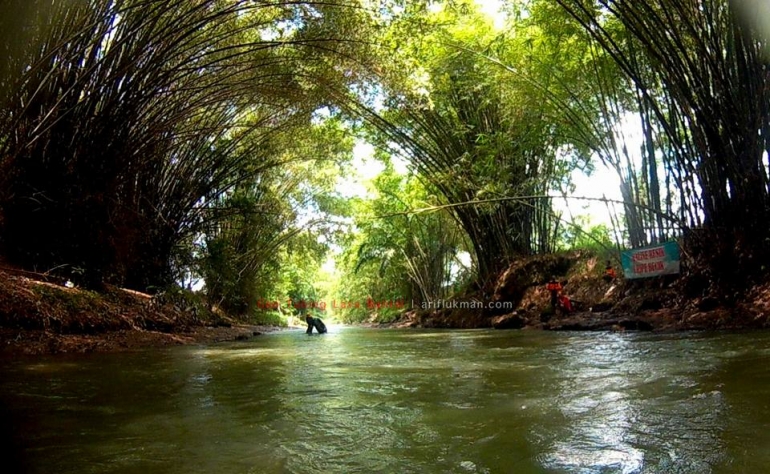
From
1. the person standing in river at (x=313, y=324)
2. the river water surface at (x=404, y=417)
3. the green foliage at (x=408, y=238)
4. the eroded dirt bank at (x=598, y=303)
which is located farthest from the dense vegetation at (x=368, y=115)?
the green foliage at (x=408, y=238)

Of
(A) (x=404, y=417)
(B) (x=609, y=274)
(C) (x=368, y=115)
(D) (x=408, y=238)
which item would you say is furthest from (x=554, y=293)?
(D) (x=408, y=238)

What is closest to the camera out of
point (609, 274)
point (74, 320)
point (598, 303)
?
point (74, 320)

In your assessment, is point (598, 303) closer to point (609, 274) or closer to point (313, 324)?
point (609, 274)

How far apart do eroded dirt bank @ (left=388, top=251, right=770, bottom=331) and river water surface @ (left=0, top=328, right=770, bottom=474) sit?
2.33 metres

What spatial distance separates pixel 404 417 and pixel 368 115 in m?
6.70

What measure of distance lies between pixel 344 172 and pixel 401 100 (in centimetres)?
617

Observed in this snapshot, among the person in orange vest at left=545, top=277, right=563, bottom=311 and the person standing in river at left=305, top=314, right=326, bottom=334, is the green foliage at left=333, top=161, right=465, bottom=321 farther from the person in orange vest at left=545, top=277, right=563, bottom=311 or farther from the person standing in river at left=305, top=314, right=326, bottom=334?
the person in orange vest at left=545, top=277, right=563, bottom=311

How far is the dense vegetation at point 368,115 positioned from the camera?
458 cm

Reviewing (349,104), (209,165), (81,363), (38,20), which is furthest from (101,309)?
(349,104)

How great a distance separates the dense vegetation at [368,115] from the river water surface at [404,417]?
265 centimetres

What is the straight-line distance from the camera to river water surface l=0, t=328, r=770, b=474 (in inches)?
46.7

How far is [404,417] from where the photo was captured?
5.38 ft

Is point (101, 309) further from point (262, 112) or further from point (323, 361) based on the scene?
point (262, 112)

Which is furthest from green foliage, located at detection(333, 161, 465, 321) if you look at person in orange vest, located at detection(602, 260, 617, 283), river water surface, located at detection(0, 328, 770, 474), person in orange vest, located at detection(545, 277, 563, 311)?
river water surface, located at detection(0, 328, 770, 474)
